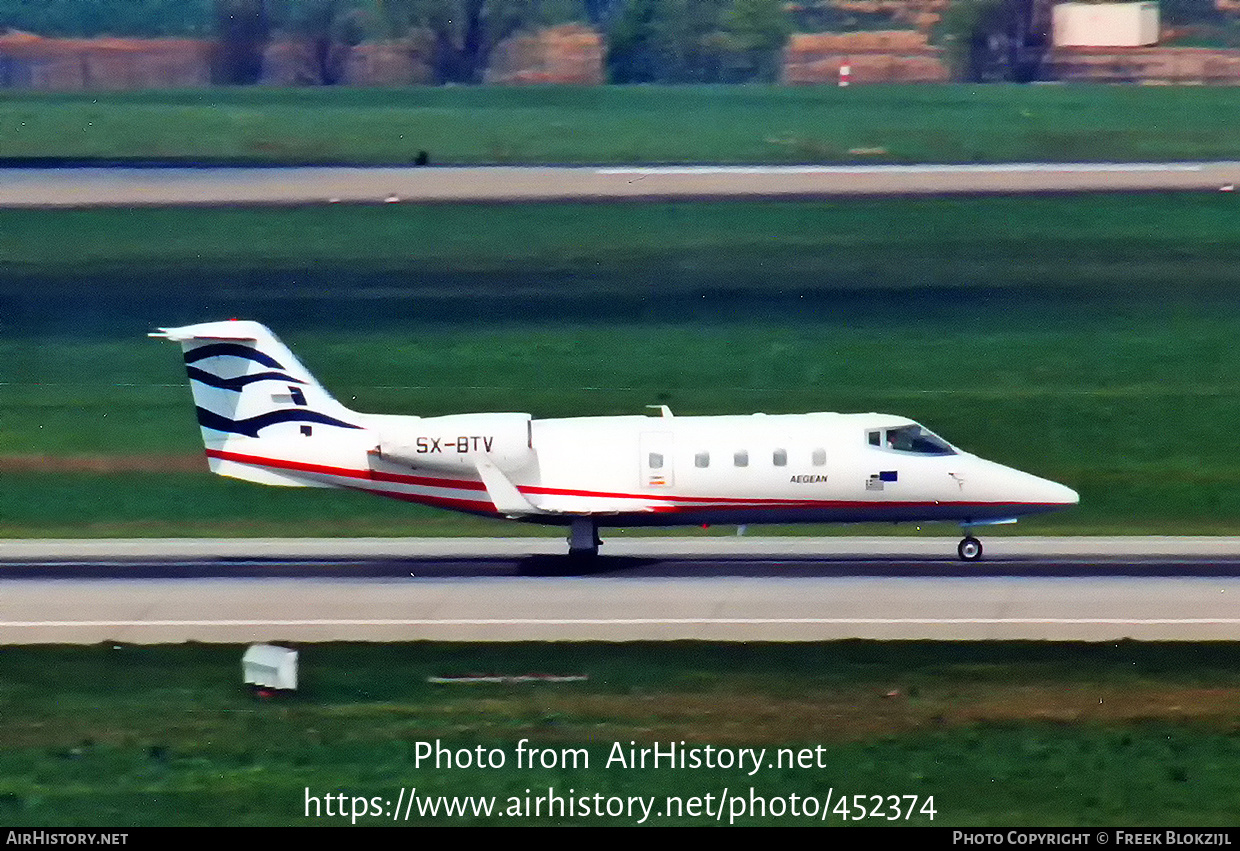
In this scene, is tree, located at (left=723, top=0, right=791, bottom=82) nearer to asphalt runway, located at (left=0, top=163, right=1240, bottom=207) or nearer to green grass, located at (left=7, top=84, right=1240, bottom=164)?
green grass, located at (left=7, top=84, right=1240, bottom=164)

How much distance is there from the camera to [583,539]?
38688 mm

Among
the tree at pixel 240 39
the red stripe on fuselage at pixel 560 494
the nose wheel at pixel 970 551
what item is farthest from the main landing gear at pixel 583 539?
the tree at pixel 240 39

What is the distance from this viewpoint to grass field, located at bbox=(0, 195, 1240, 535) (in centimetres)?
4694

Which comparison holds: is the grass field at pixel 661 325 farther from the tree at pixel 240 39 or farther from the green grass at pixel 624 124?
the green grass at pixel 624 124

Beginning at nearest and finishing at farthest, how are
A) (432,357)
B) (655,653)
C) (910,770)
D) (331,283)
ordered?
(910,770) → (655,653) → (432,357) → (331,283)

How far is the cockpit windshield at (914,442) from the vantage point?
37.8 meters

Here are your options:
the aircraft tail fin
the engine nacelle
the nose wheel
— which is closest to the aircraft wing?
the engine nacelle

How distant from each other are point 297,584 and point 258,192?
41.5 meters

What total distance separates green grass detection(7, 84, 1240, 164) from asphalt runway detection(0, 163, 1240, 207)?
3092 mm

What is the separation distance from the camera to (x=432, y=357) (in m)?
56.5

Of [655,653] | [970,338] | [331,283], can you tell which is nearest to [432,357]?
[331,283]

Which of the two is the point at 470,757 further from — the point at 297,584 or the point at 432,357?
the point at 432,357

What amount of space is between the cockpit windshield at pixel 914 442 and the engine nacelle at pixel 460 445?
6219 millimetres

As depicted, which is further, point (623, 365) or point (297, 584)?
point (623, 365)
